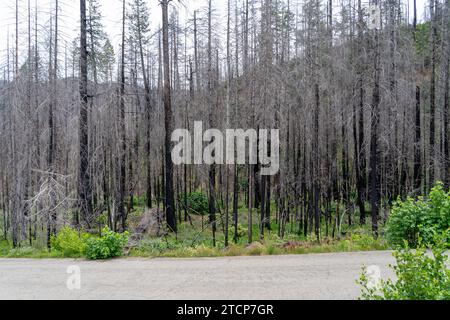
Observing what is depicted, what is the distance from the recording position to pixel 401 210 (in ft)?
27.8

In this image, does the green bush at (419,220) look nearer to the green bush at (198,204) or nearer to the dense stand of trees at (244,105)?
the dense stand of trees at (244,105)

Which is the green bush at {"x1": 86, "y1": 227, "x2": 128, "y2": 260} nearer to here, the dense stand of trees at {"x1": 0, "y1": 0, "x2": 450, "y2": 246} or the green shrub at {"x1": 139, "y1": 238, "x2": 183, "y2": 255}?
the green shrub at {"x1": 139, "y1": 238, "x2": 183, "y2": 255}

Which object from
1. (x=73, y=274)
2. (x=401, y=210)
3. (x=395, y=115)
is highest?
(x=395, y=115)

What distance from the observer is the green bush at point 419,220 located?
7.93m

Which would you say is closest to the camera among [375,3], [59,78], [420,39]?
[375,3]

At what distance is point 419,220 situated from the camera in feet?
26.8

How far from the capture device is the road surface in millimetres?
5723

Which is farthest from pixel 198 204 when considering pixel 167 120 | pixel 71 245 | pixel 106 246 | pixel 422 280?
pixel 422 280

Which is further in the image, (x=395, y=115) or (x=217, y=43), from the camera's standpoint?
(x=217, y=43)

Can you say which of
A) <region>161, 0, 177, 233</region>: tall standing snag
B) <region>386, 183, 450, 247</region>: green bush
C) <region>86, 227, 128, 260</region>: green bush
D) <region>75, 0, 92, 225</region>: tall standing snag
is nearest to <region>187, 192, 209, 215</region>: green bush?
<region>161, 0, 177, 233</region>: tall standing snag

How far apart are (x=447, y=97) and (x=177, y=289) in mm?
18590

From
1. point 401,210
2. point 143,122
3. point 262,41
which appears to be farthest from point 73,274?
point 143,122

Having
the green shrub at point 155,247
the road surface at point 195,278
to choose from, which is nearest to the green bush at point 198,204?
the green shrub at point 155,247

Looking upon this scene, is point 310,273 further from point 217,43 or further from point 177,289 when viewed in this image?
point 217,43
